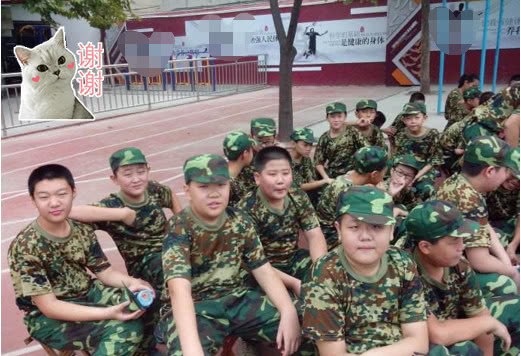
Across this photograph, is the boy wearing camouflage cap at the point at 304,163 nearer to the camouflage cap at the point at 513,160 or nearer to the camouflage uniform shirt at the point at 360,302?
the camouflage cap at the point at 513,160

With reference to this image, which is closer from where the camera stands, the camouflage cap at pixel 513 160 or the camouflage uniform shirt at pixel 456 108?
the camouflage cap at pixel 513 160

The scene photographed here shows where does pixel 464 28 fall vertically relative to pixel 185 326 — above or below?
above

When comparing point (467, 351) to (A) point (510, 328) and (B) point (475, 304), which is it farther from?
(A) point (510, 328)

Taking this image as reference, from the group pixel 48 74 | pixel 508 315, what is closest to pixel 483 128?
pixel 508 315

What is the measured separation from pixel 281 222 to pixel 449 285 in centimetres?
96

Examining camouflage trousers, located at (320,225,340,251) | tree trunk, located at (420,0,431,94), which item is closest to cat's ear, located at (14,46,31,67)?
camouflage trousers, located at (320,225,340,251)

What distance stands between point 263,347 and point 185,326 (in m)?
0.94

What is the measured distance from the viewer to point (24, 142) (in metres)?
9.10

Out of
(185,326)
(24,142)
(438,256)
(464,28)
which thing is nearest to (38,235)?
(185,326)

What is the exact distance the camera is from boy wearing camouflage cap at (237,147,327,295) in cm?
261

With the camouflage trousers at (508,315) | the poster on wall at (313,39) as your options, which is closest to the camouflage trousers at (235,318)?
the camouflage trousers at (508,315)

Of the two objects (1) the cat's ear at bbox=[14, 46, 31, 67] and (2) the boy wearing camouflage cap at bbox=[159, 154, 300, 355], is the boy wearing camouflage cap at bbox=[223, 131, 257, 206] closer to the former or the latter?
(2) the boy wearing camouflage cap at bbox=[159, 154, 300, 355]

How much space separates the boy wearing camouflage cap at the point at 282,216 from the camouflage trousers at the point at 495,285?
834 mm

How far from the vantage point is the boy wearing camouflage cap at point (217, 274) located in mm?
2111
